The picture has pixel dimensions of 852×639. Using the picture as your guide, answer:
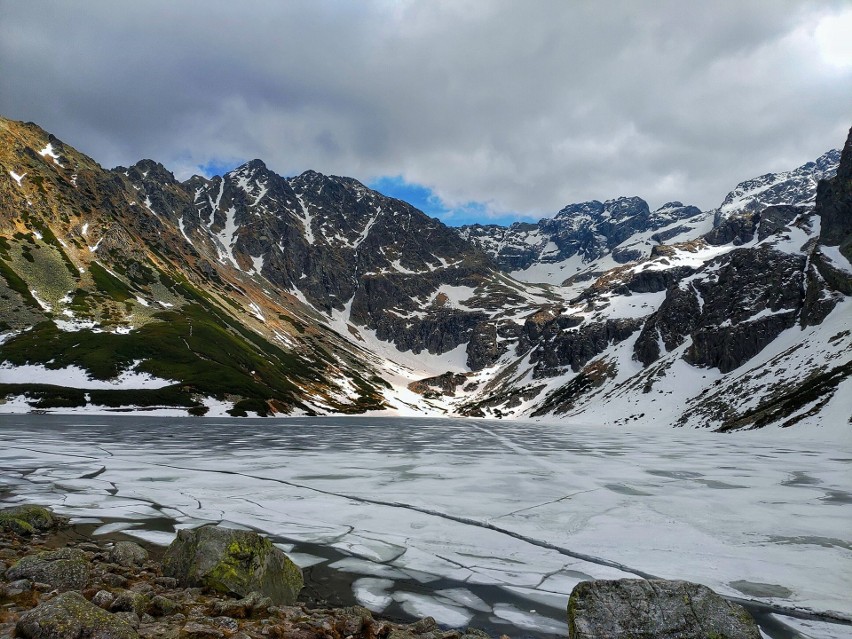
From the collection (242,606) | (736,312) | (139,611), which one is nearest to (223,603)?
(242,606)

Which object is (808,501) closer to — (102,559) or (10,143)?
(102,559)

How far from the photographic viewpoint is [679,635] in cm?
621

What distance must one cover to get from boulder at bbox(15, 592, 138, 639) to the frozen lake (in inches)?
162

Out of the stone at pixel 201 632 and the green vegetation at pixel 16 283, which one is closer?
the stone at pixel 201 632

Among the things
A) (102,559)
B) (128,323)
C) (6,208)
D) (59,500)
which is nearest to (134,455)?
(59,500)

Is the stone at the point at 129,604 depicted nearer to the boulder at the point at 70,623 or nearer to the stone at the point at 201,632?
the boulder at the point at 70,623

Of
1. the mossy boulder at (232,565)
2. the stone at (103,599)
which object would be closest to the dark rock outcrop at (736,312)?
the mossy boulder at (232,565)

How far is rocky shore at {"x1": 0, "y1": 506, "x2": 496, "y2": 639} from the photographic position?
5781mm

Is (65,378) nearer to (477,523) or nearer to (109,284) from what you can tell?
(109,284)

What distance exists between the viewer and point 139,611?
6930 millimetres

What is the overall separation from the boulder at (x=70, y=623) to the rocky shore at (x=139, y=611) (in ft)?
0.03

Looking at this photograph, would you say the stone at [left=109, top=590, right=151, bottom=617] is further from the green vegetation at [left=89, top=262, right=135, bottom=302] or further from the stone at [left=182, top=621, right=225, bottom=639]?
the green vegetation at [left=89, top=262, right=135, bottom=302]

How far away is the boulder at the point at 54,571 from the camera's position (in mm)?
7738

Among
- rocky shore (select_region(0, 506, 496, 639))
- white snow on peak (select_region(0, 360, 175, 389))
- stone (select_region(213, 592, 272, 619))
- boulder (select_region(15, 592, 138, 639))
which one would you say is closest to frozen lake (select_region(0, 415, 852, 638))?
rocky shore (select_region(0, 506, 496, 639))
